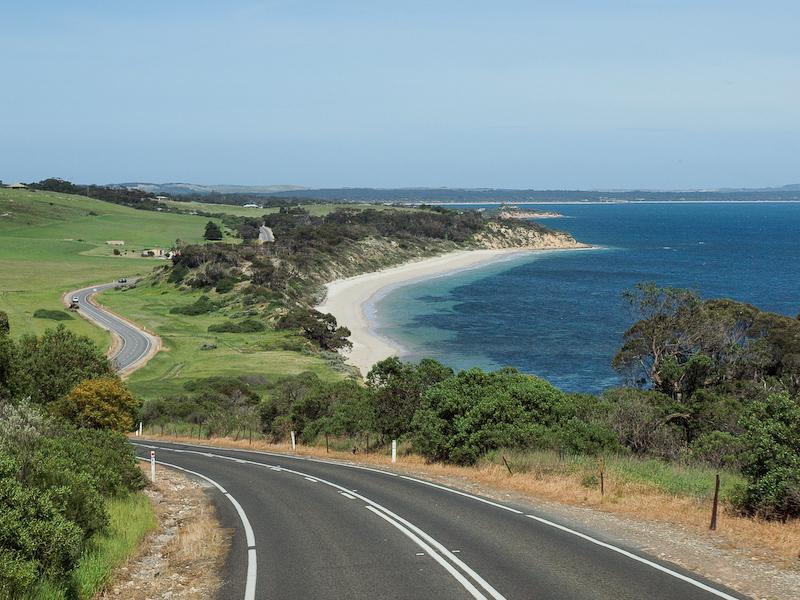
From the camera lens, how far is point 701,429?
102 feet

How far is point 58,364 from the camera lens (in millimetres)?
40156

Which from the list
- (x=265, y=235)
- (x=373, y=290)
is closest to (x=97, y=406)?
(x=373, y=290)

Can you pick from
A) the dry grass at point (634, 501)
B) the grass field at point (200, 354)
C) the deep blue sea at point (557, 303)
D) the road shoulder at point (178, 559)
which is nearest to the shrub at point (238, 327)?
the grass field at point (200, 354)

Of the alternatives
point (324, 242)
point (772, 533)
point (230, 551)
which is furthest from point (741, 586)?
point (324, 242)

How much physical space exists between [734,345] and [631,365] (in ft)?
22.7

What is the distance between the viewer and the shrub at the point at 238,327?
86062 millimetres

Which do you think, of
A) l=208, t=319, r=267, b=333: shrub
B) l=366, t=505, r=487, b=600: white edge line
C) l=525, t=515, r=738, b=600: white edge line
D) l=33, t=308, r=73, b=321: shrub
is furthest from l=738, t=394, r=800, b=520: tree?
l=33, t=308, r=73, b=321: shrub

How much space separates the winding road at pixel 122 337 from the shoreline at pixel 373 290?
18.1 meters

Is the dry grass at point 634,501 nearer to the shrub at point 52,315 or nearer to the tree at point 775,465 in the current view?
the tree at point 775,465

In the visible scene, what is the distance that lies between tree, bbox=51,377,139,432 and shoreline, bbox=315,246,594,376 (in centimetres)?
3205

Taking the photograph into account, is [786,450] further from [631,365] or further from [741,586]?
[631,365]

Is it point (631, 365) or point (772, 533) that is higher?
point (772, 533)

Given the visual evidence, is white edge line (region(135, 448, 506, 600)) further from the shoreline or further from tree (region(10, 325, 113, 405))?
the shoreline

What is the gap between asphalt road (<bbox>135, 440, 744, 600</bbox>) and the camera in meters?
10.1
